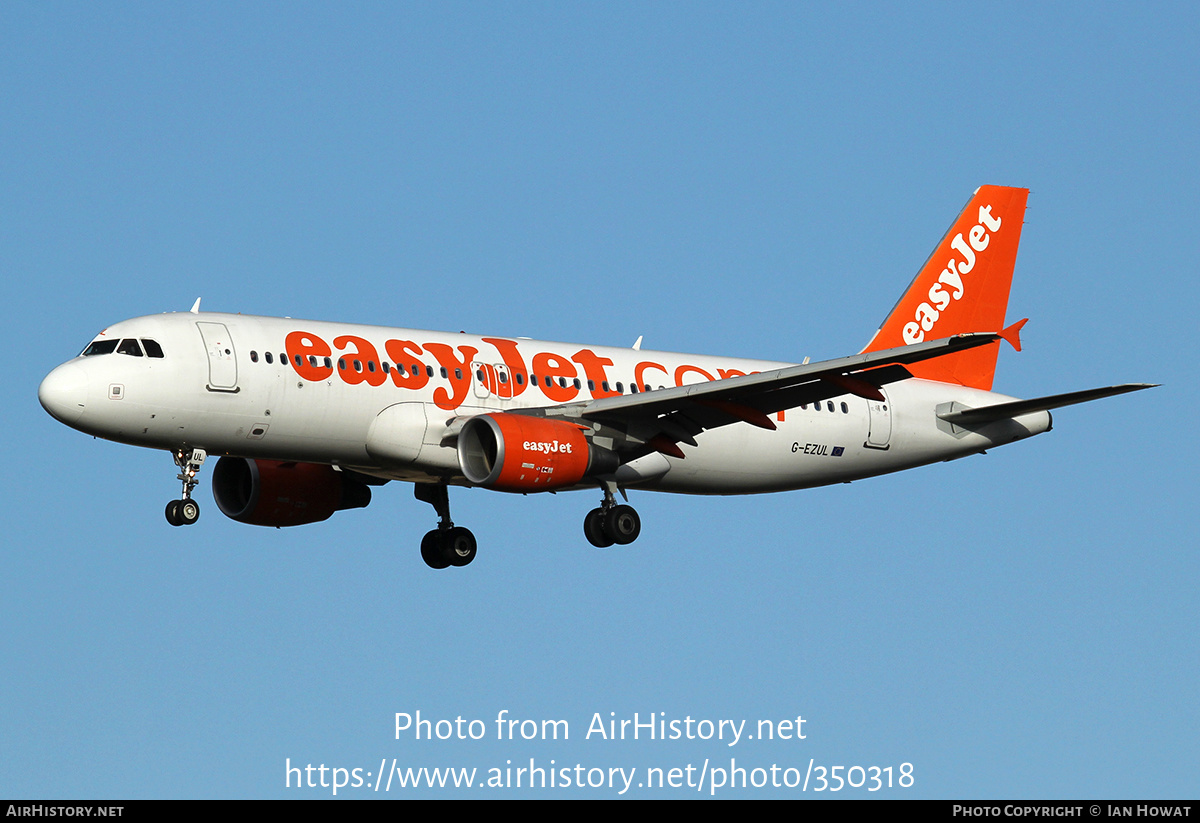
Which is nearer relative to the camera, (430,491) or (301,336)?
(301,336)

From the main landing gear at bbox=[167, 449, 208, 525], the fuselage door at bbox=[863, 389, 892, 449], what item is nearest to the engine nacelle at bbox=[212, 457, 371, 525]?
the main landing gear at bbox=[167, 449, 208, 525]

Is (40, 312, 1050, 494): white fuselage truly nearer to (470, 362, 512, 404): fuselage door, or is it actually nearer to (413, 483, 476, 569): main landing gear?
(470, 362, 512, 404): fuselage door

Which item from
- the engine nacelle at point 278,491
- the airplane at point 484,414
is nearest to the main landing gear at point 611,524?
the airplane at point 484,414

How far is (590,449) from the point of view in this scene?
3794cm

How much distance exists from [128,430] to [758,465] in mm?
14921

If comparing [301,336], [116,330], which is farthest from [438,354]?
[116,330]

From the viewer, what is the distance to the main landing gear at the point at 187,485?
35.6m

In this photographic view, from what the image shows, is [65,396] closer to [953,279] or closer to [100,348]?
[100,348]

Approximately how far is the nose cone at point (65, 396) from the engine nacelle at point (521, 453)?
24.9 feet

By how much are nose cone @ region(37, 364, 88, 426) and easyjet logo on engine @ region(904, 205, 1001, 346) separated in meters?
21.7

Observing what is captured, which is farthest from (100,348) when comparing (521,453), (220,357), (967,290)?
(967,290)

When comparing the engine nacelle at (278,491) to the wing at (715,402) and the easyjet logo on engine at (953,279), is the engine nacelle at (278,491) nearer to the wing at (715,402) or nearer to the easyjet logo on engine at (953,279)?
the wing at (715,402)
